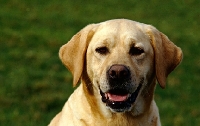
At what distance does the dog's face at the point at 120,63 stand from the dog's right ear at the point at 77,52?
76mm

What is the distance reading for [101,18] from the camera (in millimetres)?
18578

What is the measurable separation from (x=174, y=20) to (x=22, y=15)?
5089 millimetres

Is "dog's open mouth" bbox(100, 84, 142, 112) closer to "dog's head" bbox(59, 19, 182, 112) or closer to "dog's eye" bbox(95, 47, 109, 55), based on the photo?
"dog's head" bbox(59, 19, 182, 112)

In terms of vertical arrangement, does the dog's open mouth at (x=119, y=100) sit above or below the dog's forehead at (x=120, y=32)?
below

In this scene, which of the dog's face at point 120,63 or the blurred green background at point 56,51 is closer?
the dog's face at point 120,63

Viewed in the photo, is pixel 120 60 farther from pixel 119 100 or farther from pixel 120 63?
pixel 119 100

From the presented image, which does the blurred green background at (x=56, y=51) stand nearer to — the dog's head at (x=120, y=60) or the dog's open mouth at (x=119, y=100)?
the dog's head at (x=120, y=60)

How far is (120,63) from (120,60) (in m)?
0.05

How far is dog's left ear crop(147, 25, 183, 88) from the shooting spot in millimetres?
6172

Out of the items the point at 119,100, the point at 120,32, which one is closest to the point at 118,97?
the point at 119,100

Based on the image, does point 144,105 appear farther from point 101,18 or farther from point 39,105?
point 101,18

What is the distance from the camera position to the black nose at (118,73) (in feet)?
18.7

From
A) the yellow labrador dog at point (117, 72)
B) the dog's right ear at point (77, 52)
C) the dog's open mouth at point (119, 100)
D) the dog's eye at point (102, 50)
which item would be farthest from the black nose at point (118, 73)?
the dog's right ear at point (77, 52)

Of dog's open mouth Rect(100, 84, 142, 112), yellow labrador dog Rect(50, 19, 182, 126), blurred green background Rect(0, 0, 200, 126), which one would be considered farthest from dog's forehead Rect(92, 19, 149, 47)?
blurred green background Rect(0, 0, 200, 126)
